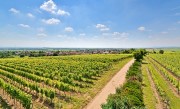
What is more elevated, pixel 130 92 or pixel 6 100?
pixel 130 92

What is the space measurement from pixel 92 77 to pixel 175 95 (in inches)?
764

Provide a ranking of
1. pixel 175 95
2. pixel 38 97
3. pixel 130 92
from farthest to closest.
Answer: pixel 175 95
pixel 38 97
pixel 130 92

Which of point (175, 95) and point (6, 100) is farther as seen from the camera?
point (175, 95)

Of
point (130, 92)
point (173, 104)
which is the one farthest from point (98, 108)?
point (173, 104)

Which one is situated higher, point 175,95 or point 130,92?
point 130,92

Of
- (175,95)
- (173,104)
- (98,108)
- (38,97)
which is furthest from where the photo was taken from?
(175,95)

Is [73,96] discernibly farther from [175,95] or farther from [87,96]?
[175,95]

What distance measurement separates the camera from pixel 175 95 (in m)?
29.9

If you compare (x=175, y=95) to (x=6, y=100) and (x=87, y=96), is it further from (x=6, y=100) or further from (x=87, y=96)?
(x=6, y=100)

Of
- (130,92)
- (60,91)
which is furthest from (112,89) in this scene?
(130,92)

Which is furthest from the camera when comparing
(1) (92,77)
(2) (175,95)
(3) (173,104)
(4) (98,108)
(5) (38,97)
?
(1) (92,77)

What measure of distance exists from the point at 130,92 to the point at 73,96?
10.8 meters

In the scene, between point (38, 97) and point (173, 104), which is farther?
point (38, 97)

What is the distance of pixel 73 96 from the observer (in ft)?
94.0
